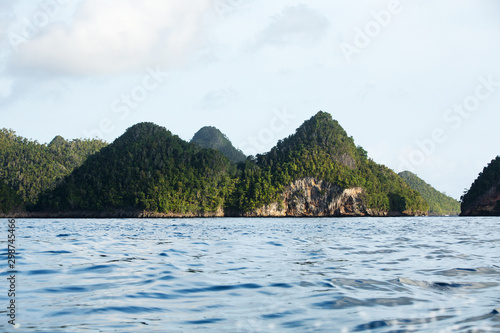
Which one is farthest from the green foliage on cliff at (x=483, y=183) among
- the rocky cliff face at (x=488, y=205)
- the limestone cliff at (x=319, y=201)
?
the limestone cliff at (x=319, y=201)

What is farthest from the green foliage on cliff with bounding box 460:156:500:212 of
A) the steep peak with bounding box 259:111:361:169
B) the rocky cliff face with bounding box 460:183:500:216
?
the steep peak with bounding box 259:111:361:169

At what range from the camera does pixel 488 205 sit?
13675cm

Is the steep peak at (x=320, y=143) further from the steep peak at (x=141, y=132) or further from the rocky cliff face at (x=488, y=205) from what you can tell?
the rocky cliff face at (x=488, y=205)

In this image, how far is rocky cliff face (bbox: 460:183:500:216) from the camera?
443ft

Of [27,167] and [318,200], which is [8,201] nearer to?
[27,167]

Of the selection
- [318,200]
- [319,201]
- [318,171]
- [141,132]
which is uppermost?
[141,132]

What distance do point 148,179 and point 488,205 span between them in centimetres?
11243

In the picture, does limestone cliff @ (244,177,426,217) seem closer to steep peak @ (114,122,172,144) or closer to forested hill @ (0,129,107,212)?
steep peak @ (114,122,172,144)

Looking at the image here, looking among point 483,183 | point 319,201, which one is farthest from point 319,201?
point 483,183

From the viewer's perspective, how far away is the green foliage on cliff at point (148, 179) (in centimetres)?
14238

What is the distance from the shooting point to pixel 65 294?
9.22 metres

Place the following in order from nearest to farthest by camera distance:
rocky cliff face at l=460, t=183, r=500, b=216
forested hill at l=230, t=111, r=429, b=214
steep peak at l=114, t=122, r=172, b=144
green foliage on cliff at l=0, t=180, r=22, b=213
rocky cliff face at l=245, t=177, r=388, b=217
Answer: green foliage on cliff at l=0, t=180, r=22, b=213
rocky cliff face at l=460, t=183, r=500, b=216
forested hill at l=230, t=111, r=429, b=214
rocky cliff face at l=245, t=177, r=388, b=217
steep peak at l=114, t=122, r=172, b=144

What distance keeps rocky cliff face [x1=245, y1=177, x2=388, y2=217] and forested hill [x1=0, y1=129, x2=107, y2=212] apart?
84.6 meters

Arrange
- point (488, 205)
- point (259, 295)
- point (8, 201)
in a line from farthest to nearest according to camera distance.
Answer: point (488, 205) → point (8, 201) → point (259, 295)
